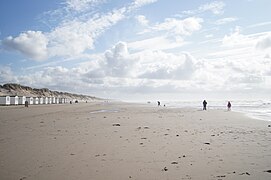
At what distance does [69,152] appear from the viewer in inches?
347

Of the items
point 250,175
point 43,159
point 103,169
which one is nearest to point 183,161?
point 250,175

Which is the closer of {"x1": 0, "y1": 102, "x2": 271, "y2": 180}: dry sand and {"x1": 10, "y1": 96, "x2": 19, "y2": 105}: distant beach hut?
{"x1": 0, "y1": 102, "x2": 271, "y2": 180}: dry sand

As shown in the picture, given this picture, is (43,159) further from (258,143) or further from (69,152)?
(258,143)

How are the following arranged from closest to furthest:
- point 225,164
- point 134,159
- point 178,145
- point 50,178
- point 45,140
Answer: point 50,178
point 225,164
point 134,159
point 178,145
point 45,140

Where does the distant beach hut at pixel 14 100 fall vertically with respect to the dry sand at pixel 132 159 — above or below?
above

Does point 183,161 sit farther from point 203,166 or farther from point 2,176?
point 2,176

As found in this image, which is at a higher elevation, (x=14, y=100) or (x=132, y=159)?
(x=14, y=100)

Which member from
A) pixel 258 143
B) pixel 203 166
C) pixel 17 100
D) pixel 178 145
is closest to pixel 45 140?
pixel 178 145

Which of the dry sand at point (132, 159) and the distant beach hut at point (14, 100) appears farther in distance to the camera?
the distant beach hut at point (14, 100)

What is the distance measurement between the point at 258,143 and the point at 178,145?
357 cm

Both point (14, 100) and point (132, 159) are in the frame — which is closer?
point (132, 159)

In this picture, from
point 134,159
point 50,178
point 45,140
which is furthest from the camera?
point 45,140

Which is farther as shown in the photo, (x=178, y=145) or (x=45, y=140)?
(x=45, y=140)

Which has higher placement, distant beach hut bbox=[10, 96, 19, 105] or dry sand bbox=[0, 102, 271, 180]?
distant beach hut bbox=[10, 96, 19, 105]
